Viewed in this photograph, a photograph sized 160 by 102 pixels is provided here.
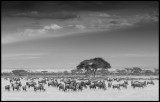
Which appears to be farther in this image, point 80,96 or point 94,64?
point 94,64

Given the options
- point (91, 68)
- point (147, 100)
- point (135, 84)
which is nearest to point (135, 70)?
point (91, 68)

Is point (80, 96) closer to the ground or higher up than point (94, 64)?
closer to the ground

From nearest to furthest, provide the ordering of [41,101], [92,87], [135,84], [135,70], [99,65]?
[41,101] → [92,87] → [135,84] → [99,65] → [135,70]

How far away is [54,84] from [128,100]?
14.7 m

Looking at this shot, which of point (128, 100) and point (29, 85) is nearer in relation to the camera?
point (128, 100)

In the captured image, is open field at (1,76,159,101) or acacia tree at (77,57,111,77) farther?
acacia tree at (77,57,111,77)

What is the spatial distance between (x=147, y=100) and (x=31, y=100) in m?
7.77

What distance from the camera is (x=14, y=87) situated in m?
29.6

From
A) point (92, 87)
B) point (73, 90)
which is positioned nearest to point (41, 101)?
point (73, 90)

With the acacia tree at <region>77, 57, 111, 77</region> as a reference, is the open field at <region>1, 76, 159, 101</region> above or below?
below

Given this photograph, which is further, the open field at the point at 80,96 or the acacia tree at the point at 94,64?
the acacia tree at the point at 94,64

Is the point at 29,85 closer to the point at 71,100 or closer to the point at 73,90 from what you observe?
the point at 73,90

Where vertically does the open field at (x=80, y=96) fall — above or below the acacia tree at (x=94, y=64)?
below

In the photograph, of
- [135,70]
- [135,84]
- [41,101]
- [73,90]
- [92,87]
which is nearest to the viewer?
[41,101]
